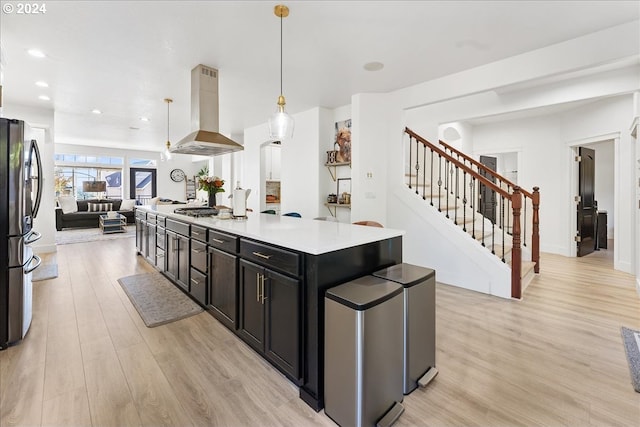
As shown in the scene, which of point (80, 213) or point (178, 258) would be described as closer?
point (178, 258)

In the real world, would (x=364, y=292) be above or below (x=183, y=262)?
above

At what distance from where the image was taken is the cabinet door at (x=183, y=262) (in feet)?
10.4

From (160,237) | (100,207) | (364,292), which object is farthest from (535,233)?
(100,207)

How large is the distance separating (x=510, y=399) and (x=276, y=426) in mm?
1322

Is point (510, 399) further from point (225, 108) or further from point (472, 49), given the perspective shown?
point (225, 108)

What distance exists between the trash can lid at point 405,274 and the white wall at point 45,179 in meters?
6.54

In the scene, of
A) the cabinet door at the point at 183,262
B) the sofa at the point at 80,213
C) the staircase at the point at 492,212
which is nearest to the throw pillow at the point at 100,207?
the sofa at the point at 80,213

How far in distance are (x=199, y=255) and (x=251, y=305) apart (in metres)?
1.02

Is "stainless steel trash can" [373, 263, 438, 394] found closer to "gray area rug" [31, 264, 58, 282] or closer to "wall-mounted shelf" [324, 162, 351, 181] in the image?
"wall-mounted shelf" [324, 162, 351, 181]

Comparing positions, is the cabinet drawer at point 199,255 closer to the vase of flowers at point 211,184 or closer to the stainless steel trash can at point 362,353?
the vase of flowers at point 211,184

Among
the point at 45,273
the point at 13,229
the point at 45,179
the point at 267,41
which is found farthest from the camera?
the point at 45,179

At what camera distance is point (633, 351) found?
222 centimetres

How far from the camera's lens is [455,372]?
1.99m

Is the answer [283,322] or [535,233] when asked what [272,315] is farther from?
[535,233]
